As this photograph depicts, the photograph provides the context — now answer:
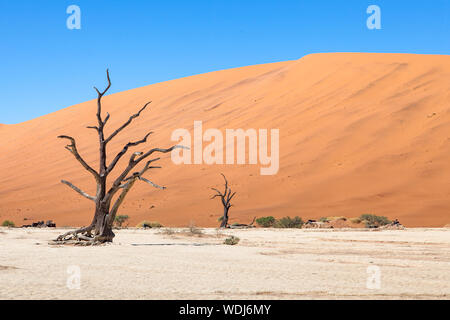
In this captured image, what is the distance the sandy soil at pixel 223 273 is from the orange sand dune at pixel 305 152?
14297 millimetres

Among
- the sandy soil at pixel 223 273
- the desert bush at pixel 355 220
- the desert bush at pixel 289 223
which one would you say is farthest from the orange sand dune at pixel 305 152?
the sandy soil at pixel 223 273

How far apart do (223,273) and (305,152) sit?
88.1 ft

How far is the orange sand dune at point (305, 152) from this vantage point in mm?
27531

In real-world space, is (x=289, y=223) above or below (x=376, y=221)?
below

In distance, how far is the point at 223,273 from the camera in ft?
25.2

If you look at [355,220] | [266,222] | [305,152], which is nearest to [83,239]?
[266,222]

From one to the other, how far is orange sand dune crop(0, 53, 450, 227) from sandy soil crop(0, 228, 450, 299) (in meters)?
14.3

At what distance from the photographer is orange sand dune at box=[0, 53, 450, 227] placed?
1084 inches

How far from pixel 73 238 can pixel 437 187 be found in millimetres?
18675

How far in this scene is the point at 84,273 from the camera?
7414mm

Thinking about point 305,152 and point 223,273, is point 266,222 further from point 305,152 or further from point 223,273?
point 223,273

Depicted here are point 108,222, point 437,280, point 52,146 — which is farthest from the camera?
point 52,146
